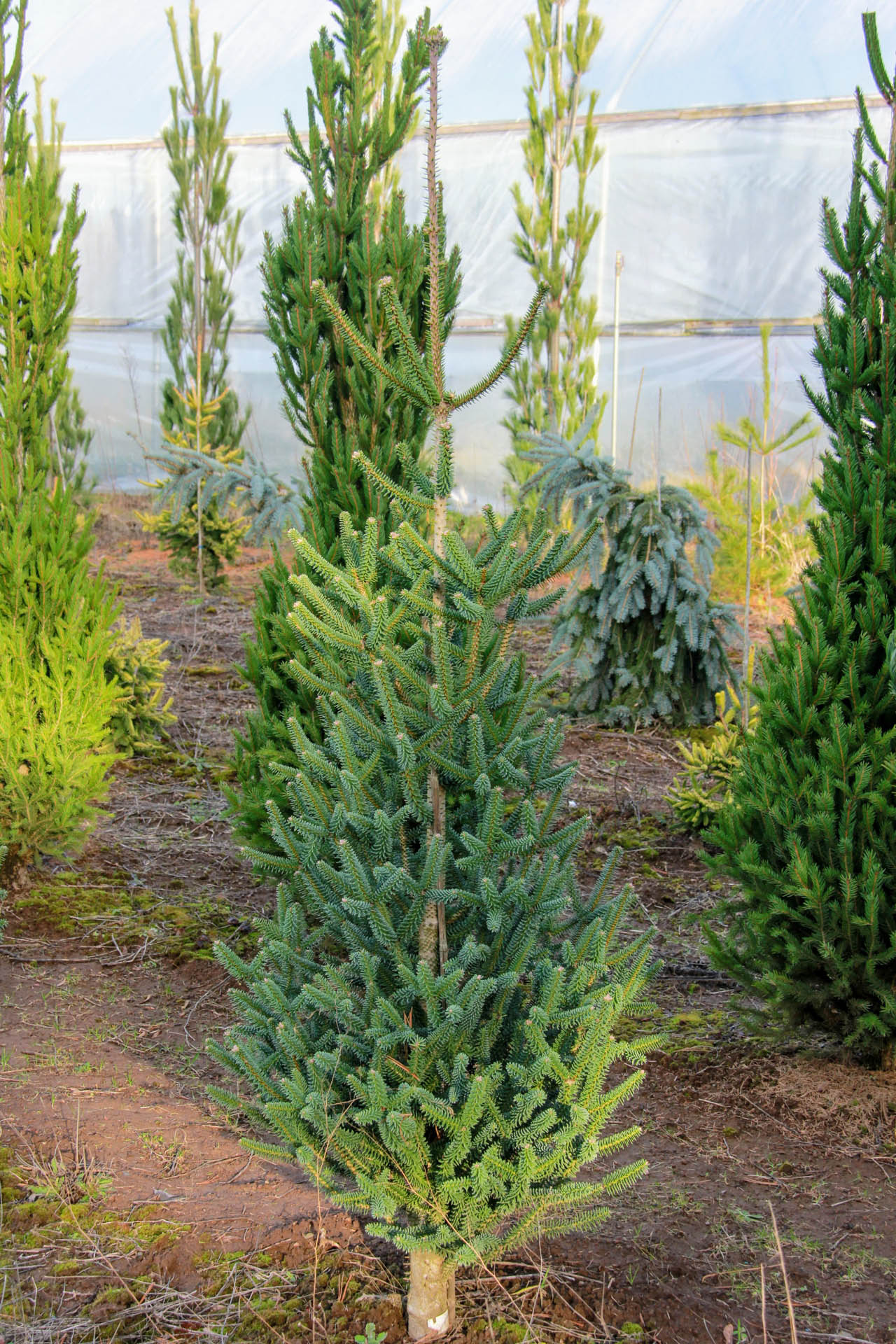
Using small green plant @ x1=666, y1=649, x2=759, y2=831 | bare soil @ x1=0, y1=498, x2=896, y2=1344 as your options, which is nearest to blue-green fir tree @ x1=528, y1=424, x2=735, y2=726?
small green plant @ x1=666, y1=649, x2=759, y2=831

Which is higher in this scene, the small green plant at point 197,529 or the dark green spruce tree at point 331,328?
the dark green spruce tree at point 331,328

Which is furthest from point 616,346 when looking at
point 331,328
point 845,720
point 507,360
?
point 507,360

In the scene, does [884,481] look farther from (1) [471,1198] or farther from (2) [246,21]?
(2) [246,21]

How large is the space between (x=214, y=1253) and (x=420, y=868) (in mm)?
980

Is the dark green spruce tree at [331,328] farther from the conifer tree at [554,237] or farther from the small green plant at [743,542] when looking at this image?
the conifer tree at [554,237]

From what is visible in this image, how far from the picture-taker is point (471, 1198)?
1.97 m

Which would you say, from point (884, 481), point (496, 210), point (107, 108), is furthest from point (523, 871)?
point (107, 108)

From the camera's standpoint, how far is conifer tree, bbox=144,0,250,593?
9.62 meters

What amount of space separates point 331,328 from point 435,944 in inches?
100

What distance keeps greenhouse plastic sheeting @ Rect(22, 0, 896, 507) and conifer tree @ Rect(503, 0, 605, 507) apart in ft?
5.72

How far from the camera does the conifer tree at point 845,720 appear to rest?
9.55 feet

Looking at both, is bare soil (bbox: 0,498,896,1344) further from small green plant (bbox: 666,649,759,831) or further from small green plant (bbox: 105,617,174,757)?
small green plant (bbox: 105,617,174,757)

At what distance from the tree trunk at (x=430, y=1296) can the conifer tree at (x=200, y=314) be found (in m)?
7.60

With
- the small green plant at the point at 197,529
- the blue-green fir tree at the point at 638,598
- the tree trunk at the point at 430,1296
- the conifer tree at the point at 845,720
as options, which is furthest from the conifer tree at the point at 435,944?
the small green plant at the point at 197,529
